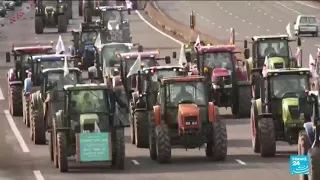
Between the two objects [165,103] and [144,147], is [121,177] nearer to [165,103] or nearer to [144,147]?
[165,103]

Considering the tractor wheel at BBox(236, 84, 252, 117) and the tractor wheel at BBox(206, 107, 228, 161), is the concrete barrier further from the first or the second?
the tractor wheel at BBox(206, 107, 228, 161)

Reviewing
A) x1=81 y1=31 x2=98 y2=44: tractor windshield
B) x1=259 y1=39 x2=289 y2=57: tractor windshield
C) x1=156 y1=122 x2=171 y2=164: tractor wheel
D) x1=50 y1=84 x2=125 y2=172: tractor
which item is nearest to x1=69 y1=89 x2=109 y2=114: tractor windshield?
x1=50 y1=84 x2=125 y2=172: tractor

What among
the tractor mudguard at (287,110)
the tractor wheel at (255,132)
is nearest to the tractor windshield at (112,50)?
the tractor wheel at (255,132)

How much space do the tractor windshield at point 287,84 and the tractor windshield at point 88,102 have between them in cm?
450

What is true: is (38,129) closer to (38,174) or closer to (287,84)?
(38,174)

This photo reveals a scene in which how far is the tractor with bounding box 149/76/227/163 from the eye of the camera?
36.8 m

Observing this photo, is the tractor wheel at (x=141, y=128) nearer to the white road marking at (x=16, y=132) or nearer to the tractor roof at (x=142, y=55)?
the white road marking at (x=16, y=132)

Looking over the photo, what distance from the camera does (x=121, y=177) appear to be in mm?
34719

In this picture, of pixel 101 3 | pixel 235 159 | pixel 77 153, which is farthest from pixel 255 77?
pixel 101 3

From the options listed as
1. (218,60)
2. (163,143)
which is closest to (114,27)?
(218,60)

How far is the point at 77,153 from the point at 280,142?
7.69 m

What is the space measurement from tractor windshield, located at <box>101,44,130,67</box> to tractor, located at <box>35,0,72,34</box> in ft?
112

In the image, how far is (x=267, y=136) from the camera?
37.1 m

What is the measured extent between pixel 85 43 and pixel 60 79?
24108mm
